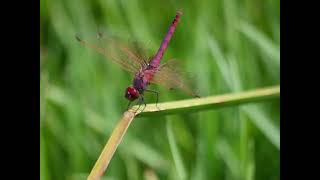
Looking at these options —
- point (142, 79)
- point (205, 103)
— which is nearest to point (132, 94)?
point (142, 79)

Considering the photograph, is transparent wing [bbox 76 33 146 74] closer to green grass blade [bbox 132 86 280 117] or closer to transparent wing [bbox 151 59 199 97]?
transparent wing [bbox 151 59 199 97]

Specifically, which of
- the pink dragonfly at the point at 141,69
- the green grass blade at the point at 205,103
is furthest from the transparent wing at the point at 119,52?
the green grass blade at the point at 205,103

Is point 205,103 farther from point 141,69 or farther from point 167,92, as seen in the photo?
point 167,92

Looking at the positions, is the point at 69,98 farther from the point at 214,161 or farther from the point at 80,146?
the point at 214,161

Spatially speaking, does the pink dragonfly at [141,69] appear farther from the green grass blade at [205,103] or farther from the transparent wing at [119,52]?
the green grass blade at [205,103]

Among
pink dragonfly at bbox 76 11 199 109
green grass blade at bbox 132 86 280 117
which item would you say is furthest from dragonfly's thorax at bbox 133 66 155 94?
green grass blade at bbox 132 86 280 117

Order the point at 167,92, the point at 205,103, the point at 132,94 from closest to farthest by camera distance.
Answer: the point at 205,103, the point at 132,94, the point at 167,92
